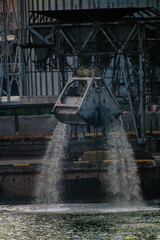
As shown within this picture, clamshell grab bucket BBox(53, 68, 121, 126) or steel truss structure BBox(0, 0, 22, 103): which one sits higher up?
steel truss structure BBox(0, 0, 22, 103)

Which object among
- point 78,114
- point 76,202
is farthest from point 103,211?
point 78,114

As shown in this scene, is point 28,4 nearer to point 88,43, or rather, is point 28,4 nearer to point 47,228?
point 88,43

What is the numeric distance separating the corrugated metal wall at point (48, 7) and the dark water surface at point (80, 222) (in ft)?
141

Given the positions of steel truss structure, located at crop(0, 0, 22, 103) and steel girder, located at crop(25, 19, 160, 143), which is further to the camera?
steel truss structure, located at crop(0, 0, 22, 103)

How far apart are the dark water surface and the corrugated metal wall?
42953 millimetres

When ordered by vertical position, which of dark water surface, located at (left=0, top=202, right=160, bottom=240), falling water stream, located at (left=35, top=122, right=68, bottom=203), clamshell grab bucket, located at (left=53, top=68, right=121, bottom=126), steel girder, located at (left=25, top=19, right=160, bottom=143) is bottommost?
dark water surface, located at (left=0, top=202, right=160, bottom=240)

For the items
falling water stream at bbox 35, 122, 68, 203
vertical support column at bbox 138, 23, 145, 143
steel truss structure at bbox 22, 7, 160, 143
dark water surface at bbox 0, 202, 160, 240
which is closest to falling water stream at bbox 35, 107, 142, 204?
falling water stream at bbox 35, 122, 68, 203

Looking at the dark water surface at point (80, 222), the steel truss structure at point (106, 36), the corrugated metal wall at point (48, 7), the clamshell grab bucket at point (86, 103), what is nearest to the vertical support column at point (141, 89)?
the steel truss structure at point (106, 36)

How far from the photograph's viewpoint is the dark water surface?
116 feet

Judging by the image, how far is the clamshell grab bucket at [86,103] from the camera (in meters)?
40.5

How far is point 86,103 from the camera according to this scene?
40594 millimetres

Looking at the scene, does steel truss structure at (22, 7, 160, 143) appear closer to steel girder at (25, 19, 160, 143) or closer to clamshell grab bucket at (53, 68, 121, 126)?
steel girder at (25, 19, 160, 143)

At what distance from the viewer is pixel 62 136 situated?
50750 mm

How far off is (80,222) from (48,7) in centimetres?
5509
